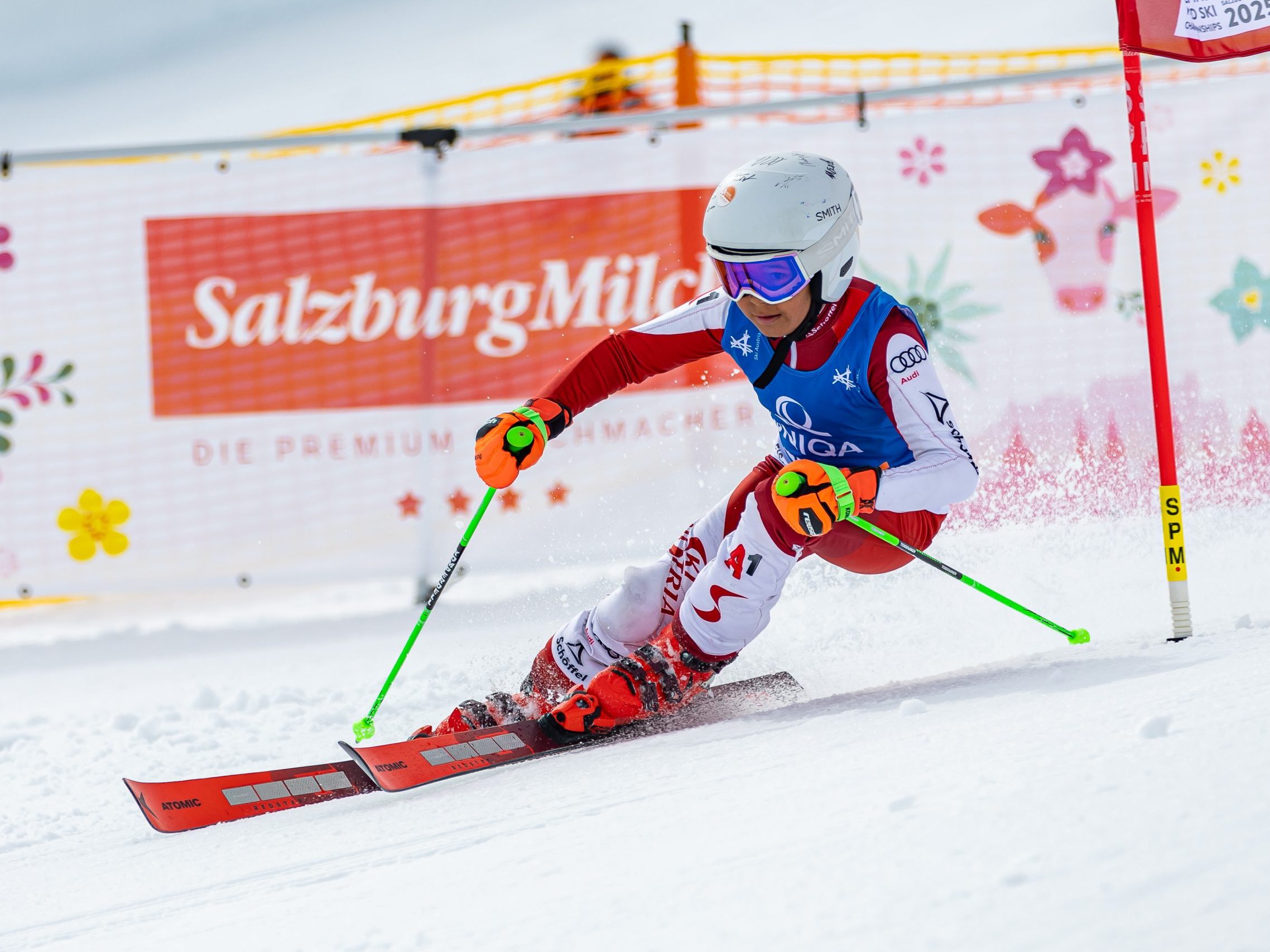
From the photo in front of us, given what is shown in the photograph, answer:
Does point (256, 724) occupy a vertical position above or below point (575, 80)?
below

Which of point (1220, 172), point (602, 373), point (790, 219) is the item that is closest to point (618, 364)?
point (602, 373)

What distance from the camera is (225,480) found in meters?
5.42

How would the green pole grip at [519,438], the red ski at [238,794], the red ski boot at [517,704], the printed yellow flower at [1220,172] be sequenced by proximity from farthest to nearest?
the printed yellow flower at [1220,172] → the green pole grip at [519,438] → the red ski boot at [517,704] → the red ski at [238,794]

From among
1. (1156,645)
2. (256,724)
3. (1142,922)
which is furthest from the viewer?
(256,724)

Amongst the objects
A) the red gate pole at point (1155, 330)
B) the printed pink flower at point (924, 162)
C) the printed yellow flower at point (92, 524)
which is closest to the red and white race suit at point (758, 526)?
the red gate pole at point (1155, 330)

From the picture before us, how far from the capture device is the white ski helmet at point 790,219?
2822 mm

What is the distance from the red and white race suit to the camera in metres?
2.91

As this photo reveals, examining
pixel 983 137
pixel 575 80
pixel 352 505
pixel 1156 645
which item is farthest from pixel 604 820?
pixel 575 80

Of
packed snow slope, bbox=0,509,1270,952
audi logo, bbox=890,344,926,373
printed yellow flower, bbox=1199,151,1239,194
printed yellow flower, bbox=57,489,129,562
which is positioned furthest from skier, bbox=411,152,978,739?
printed yellow flower, bbox=1199,151,1239,194

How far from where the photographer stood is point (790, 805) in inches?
74.0

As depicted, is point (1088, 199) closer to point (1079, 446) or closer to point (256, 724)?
point (1079, 446)

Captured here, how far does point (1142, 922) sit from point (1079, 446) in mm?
4357

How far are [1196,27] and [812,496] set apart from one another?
181 cm

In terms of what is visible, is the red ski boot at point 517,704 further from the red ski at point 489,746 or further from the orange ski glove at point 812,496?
the orange ski glove at point 812,496
